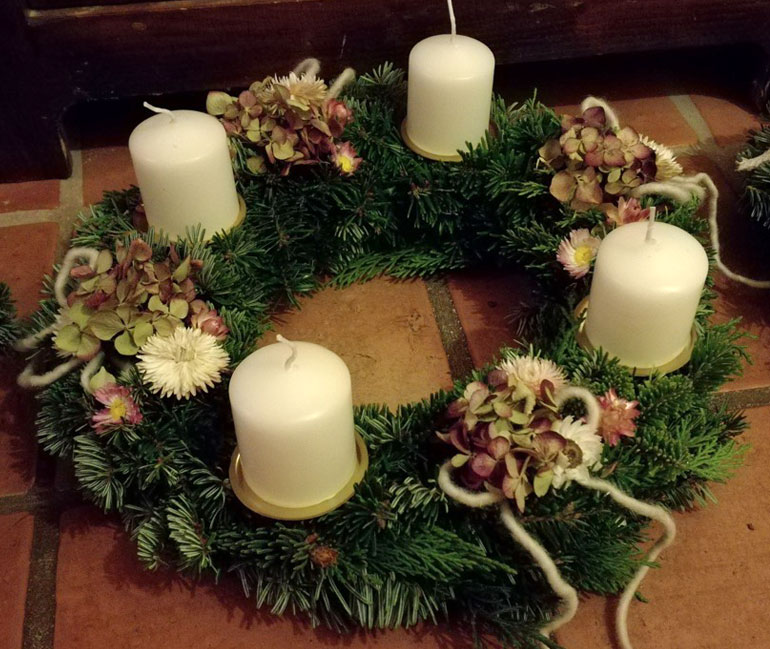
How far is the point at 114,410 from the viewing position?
783mm

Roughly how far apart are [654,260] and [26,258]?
76 cm

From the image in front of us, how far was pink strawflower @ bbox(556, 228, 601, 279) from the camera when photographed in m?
0.89

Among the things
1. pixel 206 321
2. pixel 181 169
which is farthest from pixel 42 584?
pixel 181 169

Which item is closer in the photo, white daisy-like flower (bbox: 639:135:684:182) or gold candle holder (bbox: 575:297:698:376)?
gold candle holder (bbox: 575:297:698:376)

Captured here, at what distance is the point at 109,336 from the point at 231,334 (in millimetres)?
113

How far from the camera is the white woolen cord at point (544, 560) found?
708 millimetres

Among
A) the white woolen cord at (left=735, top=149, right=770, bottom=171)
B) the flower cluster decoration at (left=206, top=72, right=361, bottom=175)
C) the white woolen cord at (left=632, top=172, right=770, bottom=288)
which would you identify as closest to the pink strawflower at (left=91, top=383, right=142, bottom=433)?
the flower cluster decoration at (left=206, top=72, right=361, bottom=175)

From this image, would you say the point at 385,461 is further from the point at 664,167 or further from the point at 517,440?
the point at 664,167

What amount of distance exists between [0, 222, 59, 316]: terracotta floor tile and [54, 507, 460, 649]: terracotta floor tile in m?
0.36

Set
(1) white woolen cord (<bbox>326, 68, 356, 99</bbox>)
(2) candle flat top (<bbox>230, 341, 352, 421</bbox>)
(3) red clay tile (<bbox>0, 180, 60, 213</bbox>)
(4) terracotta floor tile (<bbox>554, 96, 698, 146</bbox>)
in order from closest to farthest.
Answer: (2) candle flat top (<bbox>230, 341, 352, 421</bbox>) → (1) white woolen cord (<bbox>326, 68, 356, 99</bbox>) → (3) red clay tile (<bbox>0, 180, 60, 213</bbox>) → (4) terracotta floor tile (<bbox>554, 96, 698, 146</bbox>)

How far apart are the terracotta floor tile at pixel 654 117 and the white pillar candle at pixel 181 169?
64 cm

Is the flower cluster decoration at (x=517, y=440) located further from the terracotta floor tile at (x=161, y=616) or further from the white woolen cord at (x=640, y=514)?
the terracotta floor tile at (x=161, y=616)

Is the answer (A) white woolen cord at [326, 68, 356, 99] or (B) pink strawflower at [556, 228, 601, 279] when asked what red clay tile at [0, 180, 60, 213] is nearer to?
(A) white woolen cord at [326, 68, 356, 99]

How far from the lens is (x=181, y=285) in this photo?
0.86 meters
